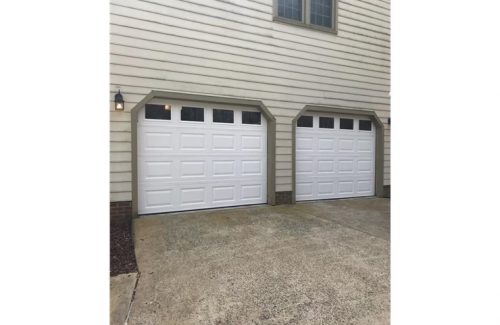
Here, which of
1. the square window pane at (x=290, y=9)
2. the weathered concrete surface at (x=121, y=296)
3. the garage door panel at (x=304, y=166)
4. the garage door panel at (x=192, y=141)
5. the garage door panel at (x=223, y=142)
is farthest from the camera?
the garage door panel at (x=304, y=166)

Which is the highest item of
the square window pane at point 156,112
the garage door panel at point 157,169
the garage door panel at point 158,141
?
the square window pane at point 156,112

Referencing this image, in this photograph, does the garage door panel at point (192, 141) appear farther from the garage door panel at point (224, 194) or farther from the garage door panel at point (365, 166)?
the garage door panel at point (365, 166)

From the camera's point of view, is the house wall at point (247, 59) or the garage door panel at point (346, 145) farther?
the garage door panel at point (346, 145)

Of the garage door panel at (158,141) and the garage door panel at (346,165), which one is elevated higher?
the garage door panel at (158,141)

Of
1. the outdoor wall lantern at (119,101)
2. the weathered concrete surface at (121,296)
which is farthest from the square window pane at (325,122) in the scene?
the weathered concrete surface at (121,296)

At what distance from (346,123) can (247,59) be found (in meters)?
2.78

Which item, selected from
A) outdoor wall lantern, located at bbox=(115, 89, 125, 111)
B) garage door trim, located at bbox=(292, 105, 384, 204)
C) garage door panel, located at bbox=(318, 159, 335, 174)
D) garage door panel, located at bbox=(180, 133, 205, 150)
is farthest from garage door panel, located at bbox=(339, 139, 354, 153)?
outdoor wall lantern, located at bbox=(115, 89, 125, 111)

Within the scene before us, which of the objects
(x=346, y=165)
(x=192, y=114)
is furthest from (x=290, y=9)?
(x=346, y=165)

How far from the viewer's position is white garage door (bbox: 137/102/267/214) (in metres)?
4.41

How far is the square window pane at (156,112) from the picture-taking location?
440 cm

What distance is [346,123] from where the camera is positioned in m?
6.08

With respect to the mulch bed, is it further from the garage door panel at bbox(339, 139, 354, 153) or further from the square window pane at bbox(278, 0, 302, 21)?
the square window pane at bbox(278, 0, 302, 21)
